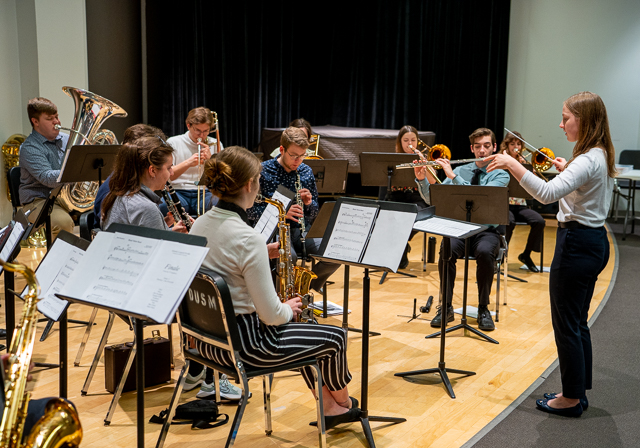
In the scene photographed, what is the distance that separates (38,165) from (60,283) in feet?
8.53

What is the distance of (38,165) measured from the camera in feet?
14.1

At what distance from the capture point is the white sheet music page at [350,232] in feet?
7.65

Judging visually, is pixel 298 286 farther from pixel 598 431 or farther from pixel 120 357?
pixel 598 431

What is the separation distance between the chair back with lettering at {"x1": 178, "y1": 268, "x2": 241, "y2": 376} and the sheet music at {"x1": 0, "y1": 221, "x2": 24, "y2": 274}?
0.73m

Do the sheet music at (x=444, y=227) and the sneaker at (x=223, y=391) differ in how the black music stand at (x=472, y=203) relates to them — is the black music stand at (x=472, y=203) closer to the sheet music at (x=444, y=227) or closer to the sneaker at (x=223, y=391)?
the sheet music at (x=444, y=227)

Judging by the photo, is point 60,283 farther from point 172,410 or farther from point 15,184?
point 15,184

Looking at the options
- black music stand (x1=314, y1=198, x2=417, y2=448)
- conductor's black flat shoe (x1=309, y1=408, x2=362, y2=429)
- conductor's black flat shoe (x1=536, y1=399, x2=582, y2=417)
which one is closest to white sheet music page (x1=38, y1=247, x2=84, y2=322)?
black music stand (x1=314, y1=198, x2=417, y2=448)

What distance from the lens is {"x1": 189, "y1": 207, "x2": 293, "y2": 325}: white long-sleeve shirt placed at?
200cm

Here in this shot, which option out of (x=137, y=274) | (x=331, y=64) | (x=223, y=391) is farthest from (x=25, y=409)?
(x=331, y=64)

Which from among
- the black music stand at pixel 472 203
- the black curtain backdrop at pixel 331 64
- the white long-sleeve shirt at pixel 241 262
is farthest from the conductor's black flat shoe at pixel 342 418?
the black curtain backdrop at pixel 331 64

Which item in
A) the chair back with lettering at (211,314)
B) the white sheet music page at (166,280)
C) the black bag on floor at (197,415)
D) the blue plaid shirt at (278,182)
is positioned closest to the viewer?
the white sheet music page at (166,280)

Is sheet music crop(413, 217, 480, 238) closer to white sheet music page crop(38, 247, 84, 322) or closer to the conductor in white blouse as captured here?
the conductor in white blouse

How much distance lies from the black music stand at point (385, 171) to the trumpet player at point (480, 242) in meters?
0.47

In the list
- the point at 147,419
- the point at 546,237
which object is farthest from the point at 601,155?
the point at 546,237
